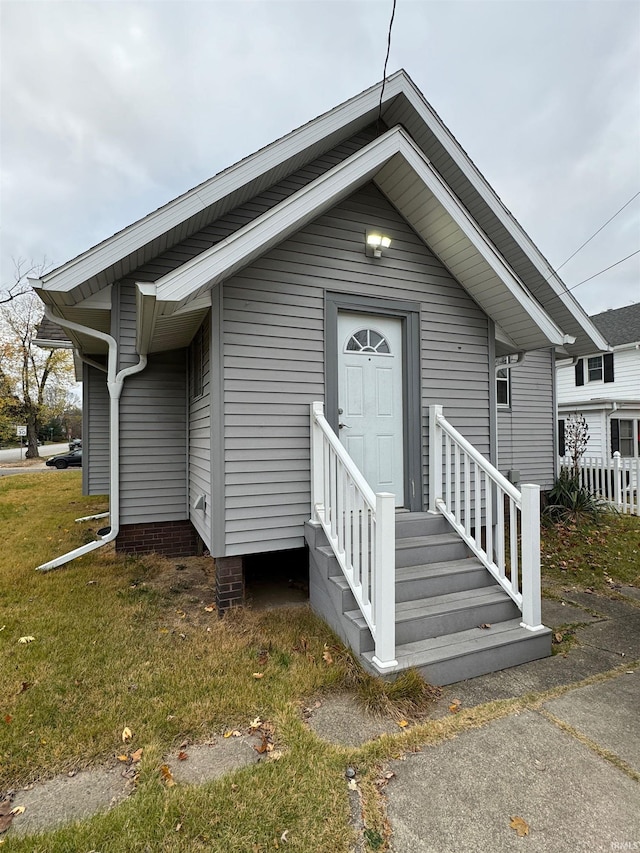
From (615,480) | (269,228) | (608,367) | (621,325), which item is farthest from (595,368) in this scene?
(269,228)

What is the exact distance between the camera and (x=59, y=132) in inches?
519

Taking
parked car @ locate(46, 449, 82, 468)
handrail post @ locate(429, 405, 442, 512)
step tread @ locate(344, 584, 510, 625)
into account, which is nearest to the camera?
step tread @ locate(344, 584, 510, 625)

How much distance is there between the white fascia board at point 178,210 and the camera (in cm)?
436

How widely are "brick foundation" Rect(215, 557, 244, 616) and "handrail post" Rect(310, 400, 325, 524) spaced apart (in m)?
0.85

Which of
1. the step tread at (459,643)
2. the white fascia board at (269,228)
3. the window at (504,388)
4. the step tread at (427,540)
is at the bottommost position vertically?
the step tread at (459,643)

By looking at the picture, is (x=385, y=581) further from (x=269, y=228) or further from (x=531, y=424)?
(x=531, y=424)

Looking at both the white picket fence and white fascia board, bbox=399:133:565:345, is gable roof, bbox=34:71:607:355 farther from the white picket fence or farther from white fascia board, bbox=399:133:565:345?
the white picket fence

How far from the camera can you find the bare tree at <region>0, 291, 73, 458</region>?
28.0 m

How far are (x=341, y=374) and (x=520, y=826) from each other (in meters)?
3.57

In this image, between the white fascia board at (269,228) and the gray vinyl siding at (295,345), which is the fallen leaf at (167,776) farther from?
the white fascia board at (269,228)

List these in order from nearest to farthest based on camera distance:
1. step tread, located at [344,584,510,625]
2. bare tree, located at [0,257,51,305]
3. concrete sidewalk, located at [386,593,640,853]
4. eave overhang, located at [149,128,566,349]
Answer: concrete sidewalk, located at [386,593,640,853]
step tread, located at [344,584,510,625]
eave overhang, located at [149,128,566,349]
bare tree, located at [0,257,51,305]

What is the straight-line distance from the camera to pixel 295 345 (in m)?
4.32

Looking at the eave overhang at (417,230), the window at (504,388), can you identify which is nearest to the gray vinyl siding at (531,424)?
the window at (504,388)

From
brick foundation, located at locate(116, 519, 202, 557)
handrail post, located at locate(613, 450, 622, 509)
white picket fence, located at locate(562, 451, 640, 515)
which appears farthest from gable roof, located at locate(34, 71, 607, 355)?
white picket fence, located at locate(562, 451, 640, 515)
